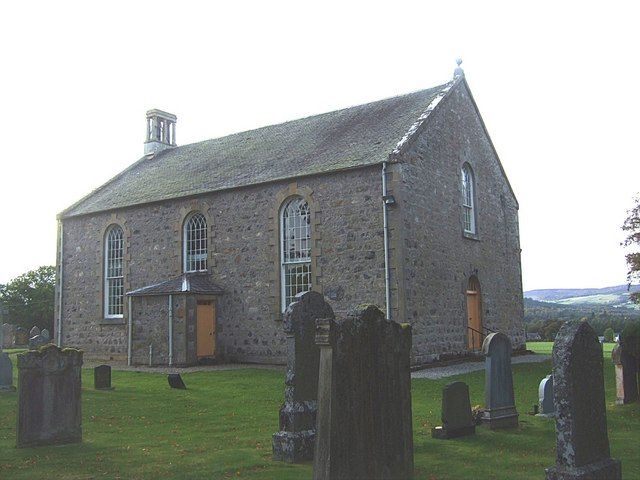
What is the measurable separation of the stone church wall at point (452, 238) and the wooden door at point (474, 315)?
27 cm

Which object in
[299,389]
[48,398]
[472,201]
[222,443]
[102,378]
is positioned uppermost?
[472,201]

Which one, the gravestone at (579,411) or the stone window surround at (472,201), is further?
the stone window surround at (472,201)

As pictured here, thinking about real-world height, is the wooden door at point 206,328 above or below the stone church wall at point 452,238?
below

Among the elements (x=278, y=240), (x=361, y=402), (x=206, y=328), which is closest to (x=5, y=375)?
(x=206, y=328)

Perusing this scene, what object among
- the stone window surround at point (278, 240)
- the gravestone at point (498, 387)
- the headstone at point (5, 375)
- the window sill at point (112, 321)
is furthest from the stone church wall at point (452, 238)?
the window sill at point (112, 321)

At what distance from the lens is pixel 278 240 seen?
2188cm

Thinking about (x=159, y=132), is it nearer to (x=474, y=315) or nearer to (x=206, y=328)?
(x=206, y=328)

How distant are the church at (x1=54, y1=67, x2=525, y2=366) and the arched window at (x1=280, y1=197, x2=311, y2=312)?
0.05m

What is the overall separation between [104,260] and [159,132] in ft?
30.3

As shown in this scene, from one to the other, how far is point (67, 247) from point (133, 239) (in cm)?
466

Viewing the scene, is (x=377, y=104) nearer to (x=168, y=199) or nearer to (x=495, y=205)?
(x=495, y=205)

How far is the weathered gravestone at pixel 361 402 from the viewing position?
616 centimetres

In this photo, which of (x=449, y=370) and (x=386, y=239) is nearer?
(x=449, y=370)

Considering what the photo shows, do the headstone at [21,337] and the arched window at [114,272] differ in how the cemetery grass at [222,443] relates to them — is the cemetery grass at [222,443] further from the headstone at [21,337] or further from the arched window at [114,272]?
the headstone at [21,337]
